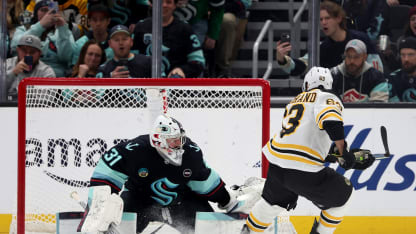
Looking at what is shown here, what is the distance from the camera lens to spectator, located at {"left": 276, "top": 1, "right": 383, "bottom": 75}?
4.38 m

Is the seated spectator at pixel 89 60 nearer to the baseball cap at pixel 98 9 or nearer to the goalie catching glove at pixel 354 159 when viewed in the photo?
the baseball cap at pixel 98 9

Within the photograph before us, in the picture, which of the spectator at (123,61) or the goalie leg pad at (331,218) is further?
the spectator at (123,61)

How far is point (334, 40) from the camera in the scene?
439cm

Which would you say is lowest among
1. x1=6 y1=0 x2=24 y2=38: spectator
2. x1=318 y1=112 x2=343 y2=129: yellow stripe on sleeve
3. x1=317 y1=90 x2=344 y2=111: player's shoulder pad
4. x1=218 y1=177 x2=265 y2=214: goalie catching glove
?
x1=218 y1=177 x2=265 y2=214: goalie catching glove

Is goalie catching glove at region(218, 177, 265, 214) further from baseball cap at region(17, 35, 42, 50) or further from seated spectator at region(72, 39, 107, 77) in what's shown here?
baseball cap at region(17, 35, 42, 50)

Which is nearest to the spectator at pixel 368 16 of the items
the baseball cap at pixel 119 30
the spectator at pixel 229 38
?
the spectator at pixel 229 38

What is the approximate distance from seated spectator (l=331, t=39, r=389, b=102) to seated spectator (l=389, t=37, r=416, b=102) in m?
0.05

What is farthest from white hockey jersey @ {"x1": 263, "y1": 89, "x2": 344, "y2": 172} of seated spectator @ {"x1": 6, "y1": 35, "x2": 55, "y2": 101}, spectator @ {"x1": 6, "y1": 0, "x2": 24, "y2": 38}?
spectator @ {"x1": 6, "y1": 0, "x2": 24, "y2": 38}

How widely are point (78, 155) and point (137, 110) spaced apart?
0.40 metres

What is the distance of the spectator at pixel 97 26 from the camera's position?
4.54m

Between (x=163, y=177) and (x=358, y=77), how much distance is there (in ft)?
4.74

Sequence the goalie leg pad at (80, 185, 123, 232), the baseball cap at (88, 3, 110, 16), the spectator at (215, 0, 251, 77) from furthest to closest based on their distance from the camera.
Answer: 1. the spectator at (215, 0, 251, 77)
2. the baseball cap at (88, 3, 110, 16)
3. the goalie leg pad at (80, 185, 123, 232)

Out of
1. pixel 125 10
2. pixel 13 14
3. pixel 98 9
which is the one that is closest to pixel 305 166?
pixel 125 10

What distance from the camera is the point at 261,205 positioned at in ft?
12.0
